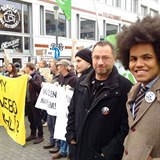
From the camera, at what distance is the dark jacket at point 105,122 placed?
2363mm

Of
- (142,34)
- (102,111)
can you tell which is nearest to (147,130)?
(142,34)

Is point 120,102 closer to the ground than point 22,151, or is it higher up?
higher up

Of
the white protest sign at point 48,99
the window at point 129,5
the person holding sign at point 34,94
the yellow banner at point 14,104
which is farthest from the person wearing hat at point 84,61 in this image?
the window at point 129,5

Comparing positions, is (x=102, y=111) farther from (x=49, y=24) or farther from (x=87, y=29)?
(x=87, y=29)

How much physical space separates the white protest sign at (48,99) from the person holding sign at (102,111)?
248 cm

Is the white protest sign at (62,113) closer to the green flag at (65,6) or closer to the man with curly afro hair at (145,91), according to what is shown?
the man with curly afro hair at (145,91)

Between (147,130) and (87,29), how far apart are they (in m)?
24.7

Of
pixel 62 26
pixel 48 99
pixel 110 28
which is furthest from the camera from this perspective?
pixel 110 28

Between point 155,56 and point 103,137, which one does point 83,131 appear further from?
point 155,56

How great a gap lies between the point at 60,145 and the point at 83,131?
2.87 metres

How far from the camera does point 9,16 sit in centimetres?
1797

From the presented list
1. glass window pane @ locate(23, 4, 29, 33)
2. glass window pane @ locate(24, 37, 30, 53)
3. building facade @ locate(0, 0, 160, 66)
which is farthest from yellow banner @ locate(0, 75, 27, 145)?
glass window pane @ locate(23, 4, 29, 33)

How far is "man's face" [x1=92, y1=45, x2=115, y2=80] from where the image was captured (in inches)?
99.5

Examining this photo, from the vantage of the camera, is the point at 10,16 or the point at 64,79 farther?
the point at 10,16
